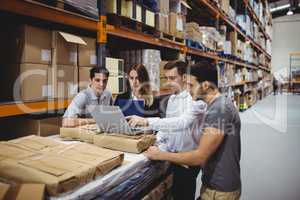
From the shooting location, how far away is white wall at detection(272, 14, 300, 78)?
66.7 feet

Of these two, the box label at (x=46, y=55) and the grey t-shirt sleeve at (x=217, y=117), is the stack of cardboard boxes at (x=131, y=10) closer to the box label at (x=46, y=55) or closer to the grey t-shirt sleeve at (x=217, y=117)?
the box label at (x=46, y=55)

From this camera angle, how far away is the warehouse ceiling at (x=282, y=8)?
1912 centimetres

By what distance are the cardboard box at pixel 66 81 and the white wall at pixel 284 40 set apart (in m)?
21.5

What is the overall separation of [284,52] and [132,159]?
22.2 m

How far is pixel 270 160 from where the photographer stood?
4.23 meters

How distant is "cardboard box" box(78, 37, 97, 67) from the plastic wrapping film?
3.69 ft

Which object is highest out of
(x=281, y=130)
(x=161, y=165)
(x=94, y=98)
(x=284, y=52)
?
(x=284, y=52)

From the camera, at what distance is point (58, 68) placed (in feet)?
6.92

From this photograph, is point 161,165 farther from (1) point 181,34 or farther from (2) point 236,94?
(2) point 236,94

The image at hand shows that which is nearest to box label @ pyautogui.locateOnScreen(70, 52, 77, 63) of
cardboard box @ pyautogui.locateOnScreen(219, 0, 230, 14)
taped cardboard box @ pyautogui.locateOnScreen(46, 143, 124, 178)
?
taped cardboard box @ pyautogui.locateOnScreen(46, 143, 124, 178)

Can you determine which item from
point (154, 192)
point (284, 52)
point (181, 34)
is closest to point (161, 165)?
point (154, 192)

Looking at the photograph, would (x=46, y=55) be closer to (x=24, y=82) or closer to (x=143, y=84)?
(x=24, y=82)

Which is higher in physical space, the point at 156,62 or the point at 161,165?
the point at 156,62

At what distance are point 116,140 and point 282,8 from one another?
74.5 ft
